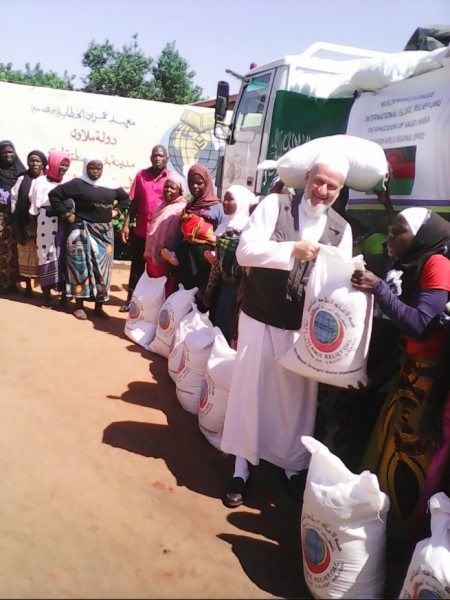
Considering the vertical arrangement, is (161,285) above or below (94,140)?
below

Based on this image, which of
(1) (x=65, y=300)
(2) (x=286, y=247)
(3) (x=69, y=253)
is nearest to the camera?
(2) (x=286, y=247)

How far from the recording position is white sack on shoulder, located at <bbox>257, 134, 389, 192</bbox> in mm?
3314

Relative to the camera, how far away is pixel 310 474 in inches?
97.4

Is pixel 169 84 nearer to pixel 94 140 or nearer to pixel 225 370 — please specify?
pixel 94 140

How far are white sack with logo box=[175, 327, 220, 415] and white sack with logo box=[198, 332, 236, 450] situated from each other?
0.34 metres

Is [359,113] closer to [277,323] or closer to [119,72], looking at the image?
[277,323]

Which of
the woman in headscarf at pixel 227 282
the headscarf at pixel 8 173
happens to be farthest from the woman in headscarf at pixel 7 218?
the woman in headscarf at pixel 227 282

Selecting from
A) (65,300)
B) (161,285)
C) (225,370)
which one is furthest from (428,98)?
(65,300)

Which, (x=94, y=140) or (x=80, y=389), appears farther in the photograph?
(x=94, y=140)

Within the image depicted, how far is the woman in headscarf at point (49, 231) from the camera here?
6.55 metres

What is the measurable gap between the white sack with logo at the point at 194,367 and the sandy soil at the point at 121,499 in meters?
0.11

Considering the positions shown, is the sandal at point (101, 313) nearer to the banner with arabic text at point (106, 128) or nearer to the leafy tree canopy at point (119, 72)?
the banner with arabic text at point (106, 128)

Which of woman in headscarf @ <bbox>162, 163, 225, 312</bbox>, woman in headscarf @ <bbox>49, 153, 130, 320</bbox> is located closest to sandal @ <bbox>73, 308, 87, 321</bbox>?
woman in headscarf @ <bbox>49, 153, 130, 320</bbox>

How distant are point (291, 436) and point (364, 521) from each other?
0.86 meters
